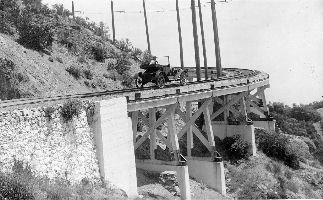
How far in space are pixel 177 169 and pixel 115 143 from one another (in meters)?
5.67

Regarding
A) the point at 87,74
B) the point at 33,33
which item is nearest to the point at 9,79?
the point at 33,33

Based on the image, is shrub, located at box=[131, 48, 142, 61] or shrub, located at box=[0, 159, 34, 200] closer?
shrub, located at box=[0, 159, 34, 200]

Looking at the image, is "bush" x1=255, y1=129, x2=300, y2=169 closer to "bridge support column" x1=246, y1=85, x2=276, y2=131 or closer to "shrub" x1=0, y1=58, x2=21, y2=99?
"bridge support column" x1=246, y1=85, x2=276, y2=131

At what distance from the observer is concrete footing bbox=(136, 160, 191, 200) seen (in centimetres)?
2152

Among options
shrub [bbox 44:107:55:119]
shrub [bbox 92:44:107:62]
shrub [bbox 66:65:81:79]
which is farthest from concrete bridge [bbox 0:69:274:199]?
shrub [bbox 92:44:107:62]

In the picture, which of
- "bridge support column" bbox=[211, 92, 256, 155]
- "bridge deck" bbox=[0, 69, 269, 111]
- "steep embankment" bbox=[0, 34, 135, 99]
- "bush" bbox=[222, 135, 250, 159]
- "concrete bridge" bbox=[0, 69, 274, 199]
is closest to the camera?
"concrete bridge" bbox=[0, 69, 274, 199]

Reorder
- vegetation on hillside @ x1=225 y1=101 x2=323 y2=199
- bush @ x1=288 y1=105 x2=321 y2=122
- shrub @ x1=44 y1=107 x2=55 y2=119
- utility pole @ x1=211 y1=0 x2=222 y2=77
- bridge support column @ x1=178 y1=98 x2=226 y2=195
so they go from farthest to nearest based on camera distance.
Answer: bush @ x1=288 y1=105 x2=321 y2=122
utility pole @ x1=211 y1=0 x2=222 y2=77
vegetation on hillside @ x1=225 y1=101 x2=323 y2=199
bridge support column @ x1=178 y1=98 x2=226 y2=195
shrub @ x1=44 y1=107 x2=55 y2=119

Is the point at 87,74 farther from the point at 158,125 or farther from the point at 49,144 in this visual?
the point at 49,144

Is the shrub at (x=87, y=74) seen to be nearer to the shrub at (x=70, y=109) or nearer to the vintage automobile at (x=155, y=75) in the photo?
the vintage automobile at (x=155, y=75)

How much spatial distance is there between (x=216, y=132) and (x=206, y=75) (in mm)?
12395

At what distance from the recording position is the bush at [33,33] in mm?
34844

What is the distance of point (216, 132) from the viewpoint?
3450 cm

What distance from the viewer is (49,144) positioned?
50.1 ft

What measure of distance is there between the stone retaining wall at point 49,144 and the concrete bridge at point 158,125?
0.55 metres
